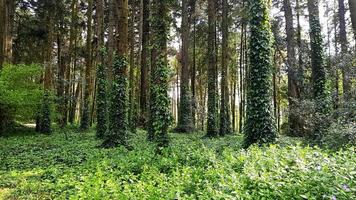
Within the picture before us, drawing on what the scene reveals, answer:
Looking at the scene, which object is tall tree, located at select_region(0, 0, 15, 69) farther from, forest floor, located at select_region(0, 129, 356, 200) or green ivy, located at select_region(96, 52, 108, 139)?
forest floor, located at select_region(0, 129, 356, 200)

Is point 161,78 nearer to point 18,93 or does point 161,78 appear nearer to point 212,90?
point 18,93

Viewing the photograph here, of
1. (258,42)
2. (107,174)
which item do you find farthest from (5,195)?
(258,42)

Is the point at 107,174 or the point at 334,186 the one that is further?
the point at 107,174

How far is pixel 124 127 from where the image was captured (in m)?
13.2

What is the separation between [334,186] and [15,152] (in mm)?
12296

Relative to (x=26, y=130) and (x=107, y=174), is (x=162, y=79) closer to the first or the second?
(x=107, y=174)

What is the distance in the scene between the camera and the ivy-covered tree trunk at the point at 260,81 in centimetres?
1198

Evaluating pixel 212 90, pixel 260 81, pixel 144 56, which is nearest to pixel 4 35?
pixel 144 56

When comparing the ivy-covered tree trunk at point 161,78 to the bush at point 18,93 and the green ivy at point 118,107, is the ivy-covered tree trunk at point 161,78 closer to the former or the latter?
the green ivy at point 118,107

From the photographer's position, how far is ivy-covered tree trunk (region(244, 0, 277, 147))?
11984 millimetres

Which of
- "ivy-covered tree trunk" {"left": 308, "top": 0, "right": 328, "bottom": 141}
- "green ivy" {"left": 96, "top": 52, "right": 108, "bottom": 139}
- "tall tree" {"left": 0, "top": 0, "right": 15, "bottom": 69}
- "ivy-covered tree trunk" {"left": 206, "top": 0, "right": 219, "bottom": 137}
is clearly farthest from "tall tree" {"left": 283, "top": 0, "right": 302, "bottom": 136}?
"tall tree" {"left": 0, "top": 0, "right": 15, "bottom": 69}

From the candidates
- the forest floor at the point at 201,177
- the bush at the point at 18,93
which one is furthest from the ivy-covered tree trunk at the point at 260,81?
the bush at the point at 18,93

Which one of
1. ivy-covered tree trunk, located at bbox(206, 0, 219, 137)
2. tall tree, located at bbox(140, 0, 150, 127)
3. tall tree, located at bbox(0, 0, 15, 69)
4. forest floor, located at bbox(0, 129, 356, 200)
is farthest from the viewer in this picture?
tall tree, located at bbox(140, 0, 150, 127)

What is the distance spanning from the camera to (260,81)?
40.4 ft
